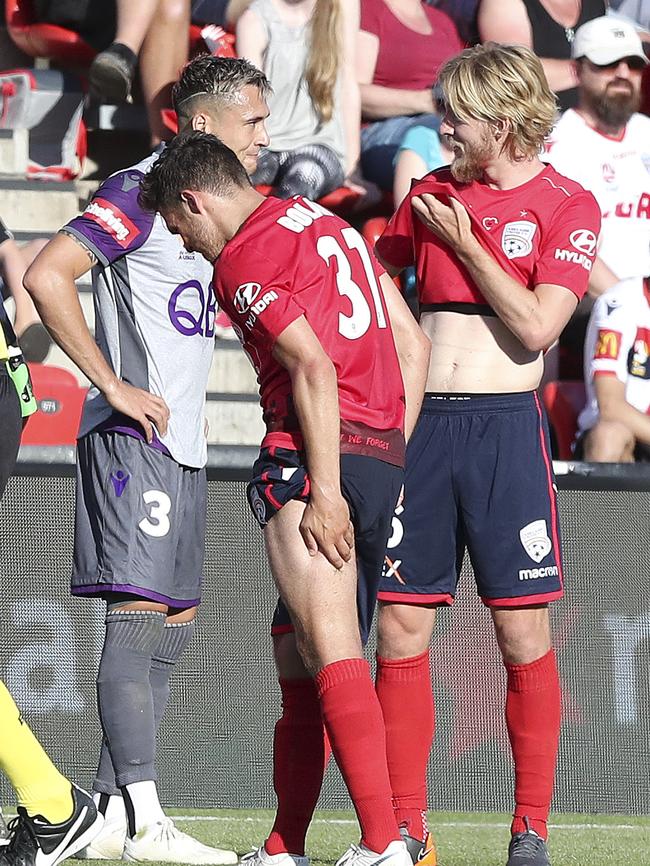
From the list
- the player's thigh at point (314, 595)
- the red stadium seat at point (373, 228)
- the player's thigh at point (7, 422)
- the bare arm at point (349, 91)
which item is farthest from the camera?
the bare arm at point (349, 91)

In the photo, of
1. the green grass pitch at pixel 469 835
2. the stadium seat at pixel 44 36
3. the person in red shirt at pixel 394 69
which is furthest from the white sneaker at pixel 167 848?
the stadium seat at pixel 44 36

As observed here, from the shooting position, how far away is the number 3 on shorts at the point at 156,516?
406 cm

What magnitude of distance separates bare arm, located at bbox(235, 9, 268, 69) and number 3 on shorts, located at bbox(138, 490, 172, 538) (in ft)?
→ 13.3

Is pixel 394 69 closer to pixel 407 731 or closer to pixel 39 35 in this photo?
pixel 39 35

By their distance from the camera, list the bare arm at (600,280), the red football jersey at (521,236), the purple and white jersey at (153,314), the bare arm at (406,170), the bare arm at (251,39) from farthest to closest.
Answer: the bare arm at (251,39) < the bare arm at (406,170) < the bare arm at (600,280) < the purple and white jersey at (153,314) < the red football jersey at (521,236)

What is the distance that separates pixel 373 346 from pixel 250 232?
15.0 inches

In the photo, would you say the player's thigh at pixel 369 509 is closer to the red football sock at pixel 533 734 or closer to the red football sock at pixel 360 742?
the red football sock at pixel 360 742

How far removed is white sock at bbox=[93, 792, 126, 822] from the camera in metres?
4.18

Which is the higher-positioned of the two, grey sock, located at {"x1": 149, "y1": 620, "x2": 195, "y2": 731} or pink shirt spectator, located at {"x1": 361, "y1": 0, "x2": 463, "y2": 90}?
pink shirt spectator, located at {"x1": 361, "y1": 0, "x2": 463, "y2": 90}

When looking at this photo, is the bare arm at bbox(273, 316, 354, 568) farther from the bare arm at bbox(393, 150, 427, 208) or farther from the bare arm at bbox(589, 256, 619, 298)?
the bare arm at bbox(393, 150, 427, 208)

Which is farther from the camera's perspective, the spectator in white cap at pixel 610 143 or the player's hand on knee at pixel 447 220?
the spectator in white cap at pixel 610 143

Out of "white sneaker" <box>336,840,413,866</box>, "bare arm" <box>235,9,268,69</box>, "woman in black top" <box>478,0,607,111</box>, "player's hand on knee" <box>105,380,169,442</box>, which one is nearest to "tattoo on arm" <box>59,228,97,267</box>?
"player's hand on knee" <box>105,380,169,442</box>

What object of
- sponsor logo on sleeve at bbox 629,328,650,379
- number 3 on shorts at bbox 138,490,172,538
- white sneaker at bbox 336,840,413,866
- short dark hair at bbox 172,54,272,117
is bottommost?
sponsor logo on sleeve at bbox 629,328,650,379

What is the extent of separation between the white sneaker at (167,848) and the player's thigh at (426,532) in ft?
2.77
